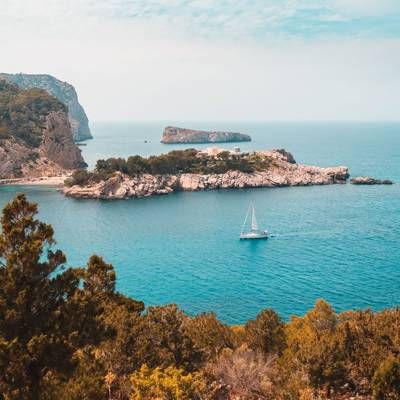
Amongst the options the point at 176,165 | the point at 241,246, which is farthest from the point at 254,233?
the point at 176,165

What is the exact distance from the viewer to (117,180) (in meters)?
127

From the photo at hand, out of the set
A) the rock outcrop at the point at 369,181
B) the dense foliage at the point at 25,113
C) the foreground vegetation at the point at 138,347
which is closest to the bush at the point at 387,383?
the foreground vegetation at the point at 138,347

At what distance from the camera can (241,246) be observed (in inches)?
3201

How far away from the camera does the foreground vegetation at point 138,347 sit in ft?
59.4

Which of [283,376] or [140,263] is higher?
[283,376]

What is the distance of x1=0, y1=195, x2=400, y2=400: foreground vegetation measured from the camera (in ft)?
Result: 59.4

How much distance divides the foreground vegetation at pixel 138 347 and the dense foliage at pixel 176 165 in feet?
327

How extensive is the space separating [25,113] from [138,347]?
175 metres

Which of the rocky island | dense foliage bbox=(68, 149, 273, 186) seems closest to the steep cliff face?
the rocky island

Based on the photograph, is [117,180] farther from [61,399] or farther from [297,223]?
[61,399]

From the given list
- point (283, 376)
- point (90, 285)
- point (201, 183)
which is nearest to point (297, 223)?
point (201, 183)

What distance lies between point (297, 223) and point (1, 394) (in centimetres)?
8147

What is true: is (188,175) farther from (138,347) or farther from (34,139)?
(138,347)

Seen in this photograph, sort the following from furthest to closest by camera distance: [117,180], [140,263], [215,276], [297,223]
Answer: [117,180]
[297,223]
[140,263]
[215,276]
